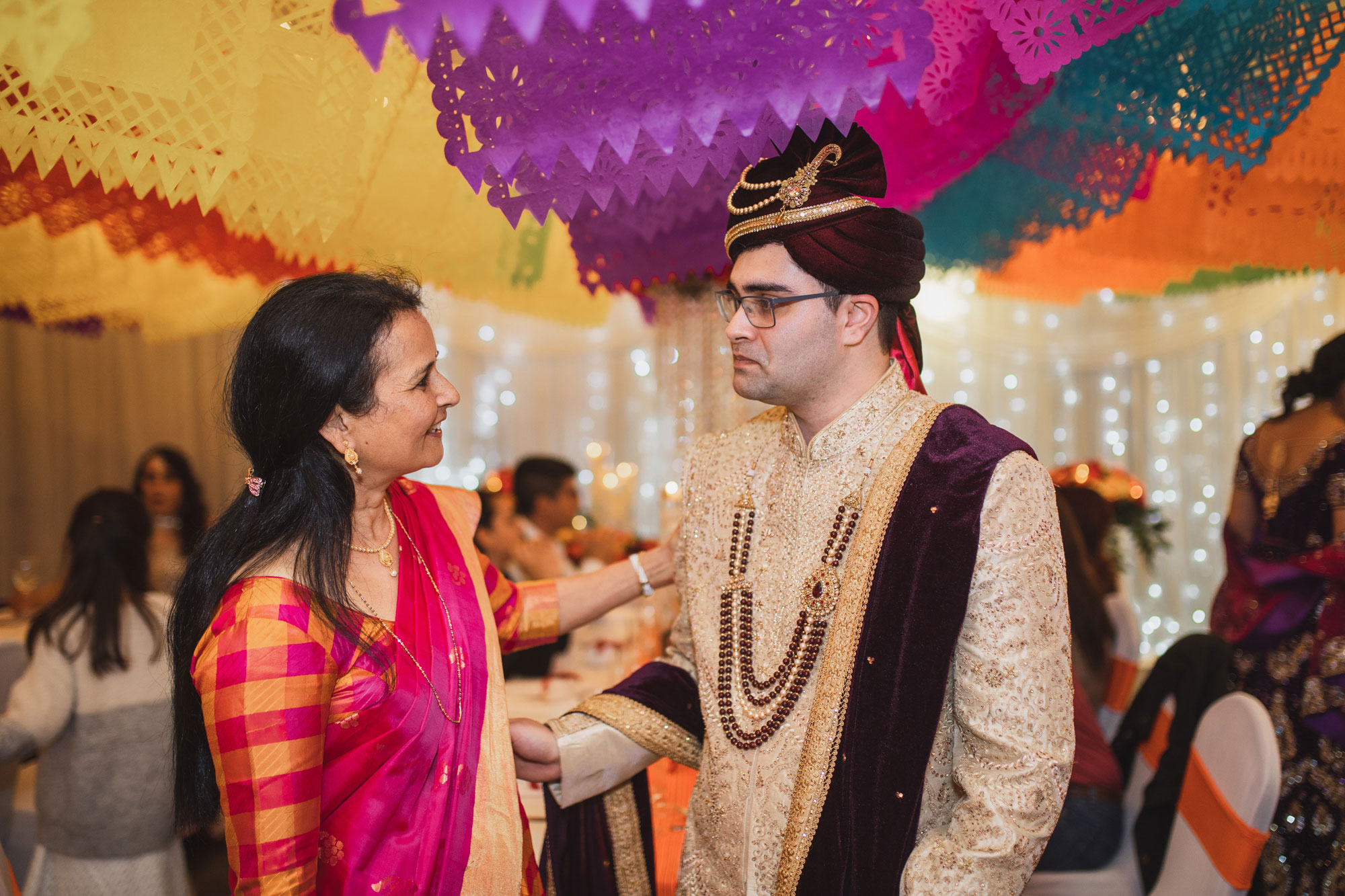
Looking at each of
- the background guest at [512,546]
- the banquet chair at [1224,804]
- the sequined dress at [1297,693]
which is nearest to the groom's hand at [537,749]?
the banquet chair at [1224,804]

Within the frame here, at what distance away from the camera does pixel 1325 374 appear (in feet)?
9.58

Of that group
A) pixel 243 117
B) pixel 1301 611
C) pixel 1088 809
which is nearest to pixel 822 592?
pixel 243 117

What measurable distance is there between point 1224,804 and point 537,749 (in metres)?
1.40

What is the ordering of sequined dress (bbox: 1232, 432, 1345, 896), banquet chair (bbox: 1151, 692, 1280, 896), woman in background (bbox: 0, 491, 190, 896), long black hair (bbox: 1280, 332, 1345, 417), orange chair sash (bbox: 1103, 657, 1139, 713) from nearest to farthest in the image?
banquet chair (bbox: 1151, 692, 1280, 896), sequined dress (bbox: 1232, 432, 1345, 896), woman in background (bbox: 0, 491, 190, 896), long black hair (bbox: 1280, 332, 1345, 417), orange chair sash (bbox: 1103, 657, 1139, 713)

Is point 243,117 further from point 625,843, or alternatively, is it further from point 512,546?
point 512,546

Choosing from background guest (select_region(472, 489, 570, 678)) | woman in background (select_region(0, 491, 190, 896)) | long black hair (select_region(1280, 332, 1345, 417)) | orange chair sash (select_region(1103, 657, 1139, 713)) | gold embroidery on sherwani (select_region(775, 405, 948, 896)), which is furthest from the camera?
background guest (select_region(472, 489, 570, 678))

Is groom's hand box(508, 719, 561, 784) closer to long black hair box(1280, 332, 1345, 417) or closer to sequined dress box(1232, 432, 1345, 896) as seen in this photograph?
sequined dress box(1232, 432, 1345, 896)

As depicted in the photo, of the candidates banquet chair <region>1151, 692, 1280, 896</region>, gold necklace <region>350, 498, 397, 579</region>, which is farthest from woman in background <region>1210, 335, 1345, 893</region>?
gold necklace <region>350, 498, 397, 579</region>

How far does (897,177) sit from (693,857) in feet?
5.31

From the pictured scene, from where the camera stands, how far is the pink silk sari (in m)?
1.42

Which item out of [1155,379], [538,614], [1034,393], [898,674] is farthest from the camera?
[1034,393]

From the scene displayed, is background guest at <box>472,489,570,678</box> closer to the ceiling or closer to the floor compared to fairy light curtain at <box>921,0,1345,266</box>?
closer to the floor

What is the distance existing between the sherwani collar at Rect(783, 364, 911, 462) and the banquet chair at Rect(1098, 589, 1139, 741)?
223 centimetres

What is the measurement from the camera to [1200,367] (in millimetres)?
6516
